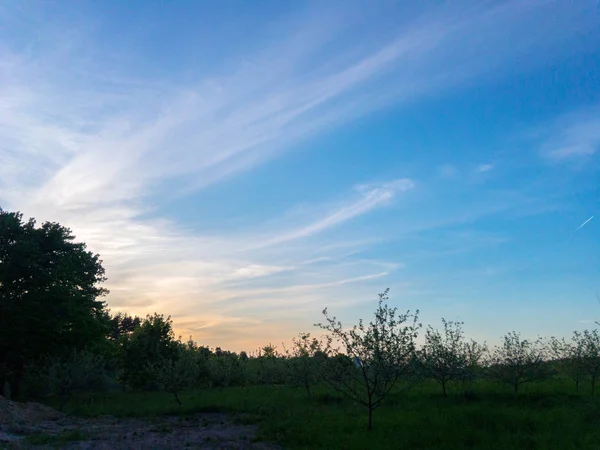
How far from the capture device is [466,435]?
1758 centimetres

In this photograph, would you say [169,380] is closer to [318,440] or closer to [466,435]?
[318,440]

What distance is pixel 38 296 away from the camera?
3819 centimetres

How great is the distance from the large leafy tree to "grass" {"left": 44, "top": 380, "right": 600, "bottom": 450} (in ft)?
32.9

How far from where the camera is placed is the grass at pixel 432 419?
17.0 m

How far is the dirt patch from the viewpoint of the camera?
1870cm

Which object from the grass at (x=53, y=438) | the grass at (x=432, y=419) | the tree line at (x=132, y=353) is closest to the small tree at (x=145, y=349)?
the tree line at (x=132, y=353)

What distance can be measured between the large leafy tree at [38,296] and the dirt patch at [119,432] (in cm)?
908

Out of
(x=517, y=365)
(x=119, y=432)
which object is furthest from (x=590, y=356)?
(x=119, y=432)

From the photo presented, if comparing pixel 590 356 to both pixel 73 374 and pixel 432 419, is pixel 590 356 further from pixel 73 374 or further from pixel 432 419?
pixel 73 374

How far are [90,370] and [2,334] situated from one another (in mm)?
7855

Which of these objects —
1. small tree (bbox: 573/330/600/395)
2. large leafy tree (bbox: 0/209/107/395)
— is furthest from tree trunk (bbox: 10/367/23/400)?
small tree (bbox: 573/330/600/395)

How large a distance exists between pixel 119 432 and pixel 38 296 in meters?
20.7

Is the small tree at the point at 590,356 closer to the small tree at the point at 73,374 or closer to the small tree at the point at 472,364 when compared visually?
the small tree at the point at 472,364

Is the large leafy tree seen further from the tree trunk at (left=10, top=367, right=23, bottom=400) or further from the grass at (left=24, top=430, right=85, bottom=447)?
the grass at (left=24, top=430, right=85, bottom=447)
